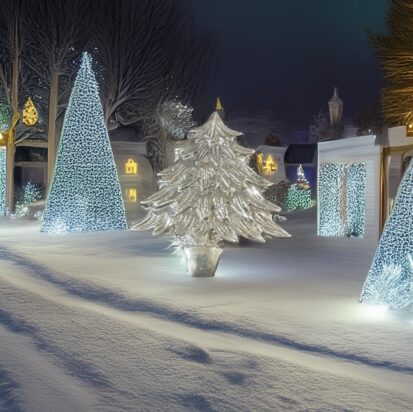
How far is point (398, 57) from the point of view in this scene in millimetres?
11609

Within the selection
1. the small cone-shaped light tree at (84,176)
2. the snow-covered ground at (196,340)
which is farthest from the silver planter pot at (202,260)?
the small cone-shaped light tree at (84,176)

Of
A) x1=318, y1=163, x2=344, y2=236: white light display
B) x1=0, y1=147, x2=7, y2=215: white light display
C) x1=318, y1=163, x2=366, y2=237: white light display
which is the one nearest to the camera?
x1=318, y1=163, x2=366, y2=237: white light display

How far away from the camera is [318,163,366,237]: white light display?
18.2m

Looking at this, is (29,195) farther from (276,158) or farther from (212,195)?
(212,195)

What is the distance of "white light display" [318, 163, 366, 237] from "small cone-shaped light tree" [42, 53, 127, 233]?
670cm

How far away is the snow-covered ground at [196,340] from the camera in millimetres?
4852

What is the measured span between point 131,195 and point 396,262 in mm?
29222

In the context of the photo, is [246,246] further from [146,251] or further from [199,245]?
[199,245]

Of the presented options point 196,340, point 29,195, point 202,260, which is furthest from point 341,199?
point 29,195

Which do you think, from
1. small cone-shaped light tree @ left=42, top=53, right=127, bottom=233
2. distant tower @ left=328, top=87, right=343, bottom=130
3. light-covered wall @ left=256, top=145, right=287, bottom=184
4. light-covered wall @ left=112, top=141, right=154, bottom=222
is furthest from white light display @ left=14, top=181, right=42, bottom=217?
distant tower @ left=328, top=87, right=343, bottom=130

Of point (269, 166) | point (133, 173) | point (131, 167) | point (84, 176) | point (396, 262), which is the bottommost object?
point (396, 262)

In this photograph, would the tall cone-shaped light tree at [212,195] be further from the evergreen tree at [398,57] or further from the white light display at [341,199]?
the white light display at [341,199]

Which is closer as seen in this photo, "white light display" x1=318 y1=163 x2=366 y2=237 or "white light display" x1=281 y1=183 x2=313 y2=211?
"white light display" x1=318 y1=163 x2=366 y2=237

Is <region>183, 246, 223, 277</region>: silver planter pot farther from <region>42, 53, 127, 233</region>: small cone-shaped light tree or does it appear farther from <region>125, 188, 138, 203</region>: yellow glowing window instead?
<region>125, 188, 138, 203</region>: yellow glowing window
